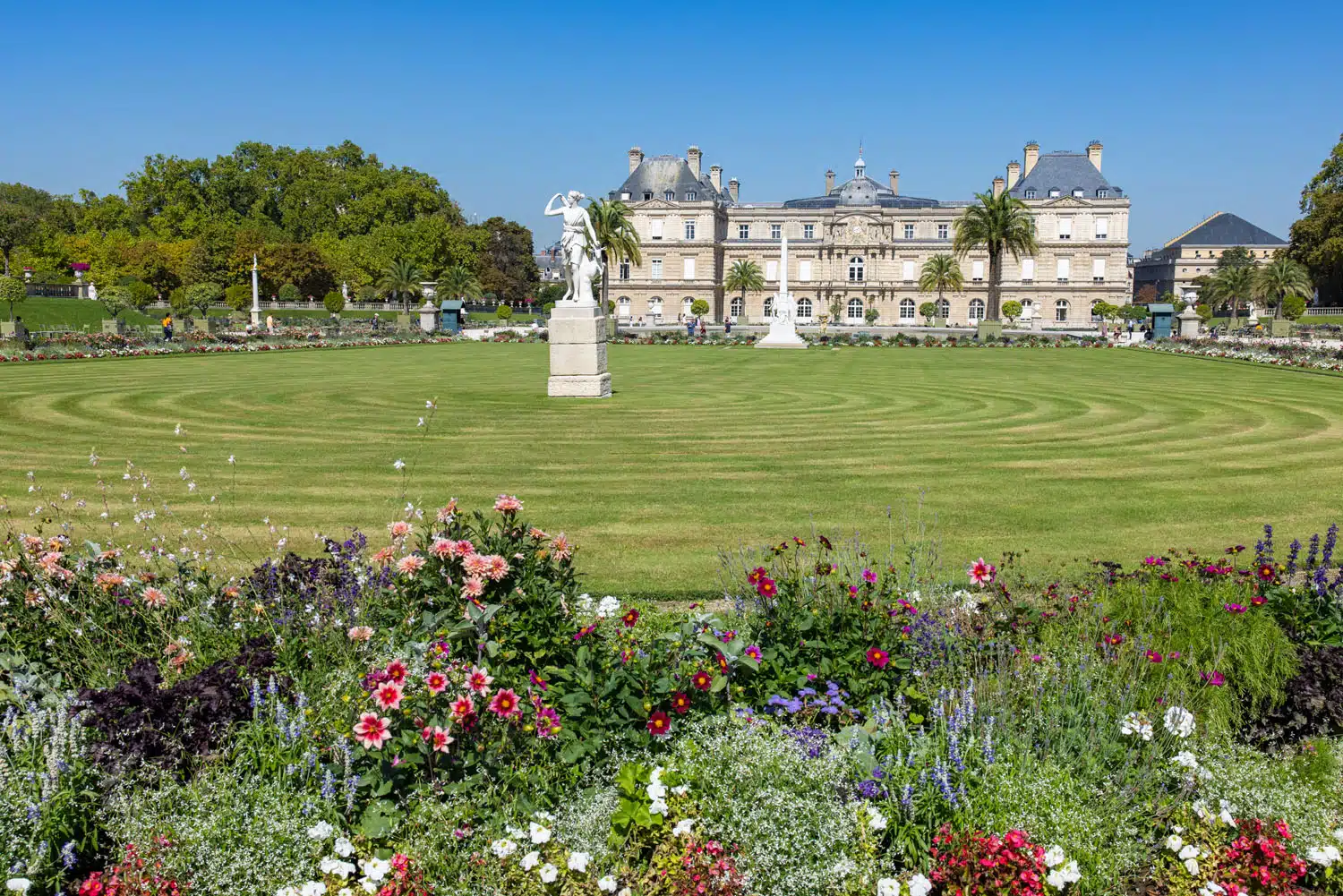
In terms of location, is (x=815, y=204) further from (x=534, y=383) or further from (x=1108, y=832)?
(x=1108, y=832)

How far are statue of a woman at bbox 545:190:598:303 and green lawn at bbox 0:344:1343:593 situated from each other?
2.96m

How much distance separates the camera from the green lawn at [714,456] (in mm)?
9953

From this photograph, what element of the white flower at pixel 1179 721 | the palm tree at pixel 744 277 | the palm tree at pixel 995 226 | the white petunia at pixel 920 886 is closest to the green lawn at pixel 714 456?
the white flower at pixel 1179 721

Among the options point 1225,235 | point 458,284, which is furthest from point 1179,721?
point 1225,235

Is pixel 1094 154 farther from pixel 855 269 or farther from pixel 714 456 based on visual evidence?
pixel 714 456

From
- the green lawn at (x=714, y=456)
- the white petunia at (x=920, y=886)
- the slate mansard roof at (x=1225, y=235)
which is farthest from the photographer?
the slate mansard roof at (x=1225, y=235)

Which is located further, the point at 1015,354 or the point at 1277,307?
the point at 1277,307

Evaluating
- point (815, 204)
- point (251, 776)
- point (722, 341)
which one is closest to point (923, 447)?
point (251, 776)

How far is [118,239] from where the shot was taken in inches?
3327

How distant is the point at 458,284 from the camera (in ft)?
255

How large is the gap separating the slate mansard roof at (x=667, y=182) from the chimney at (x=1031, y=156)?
1220 inches

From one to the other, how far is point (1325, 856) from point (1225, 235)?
165 metres

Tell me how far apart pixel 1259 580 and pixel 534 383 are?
69.5 feet

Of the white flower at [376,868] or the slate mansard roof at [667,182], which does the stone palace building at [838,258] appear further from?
the white flower at [376,868]
